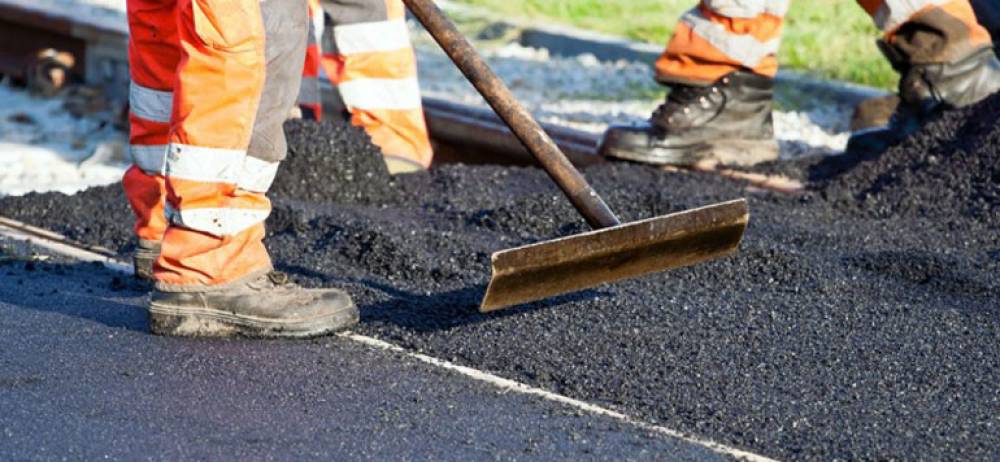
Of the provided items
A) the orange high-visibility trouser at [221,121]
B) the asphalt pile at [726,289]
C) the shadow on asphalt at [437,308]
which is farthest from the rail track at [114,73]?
the orange high-visibility trouser at [221,121]

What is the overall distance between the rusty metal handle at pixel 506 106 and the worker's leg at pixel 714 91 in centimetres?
196

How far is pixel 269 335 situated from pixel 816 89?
421 cm

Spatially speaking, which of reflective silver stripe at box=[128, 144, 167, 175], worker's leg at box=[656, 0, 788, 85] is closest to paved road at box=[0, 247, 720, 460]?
reflective silver stripe at box=[128, 144, 167, 175]

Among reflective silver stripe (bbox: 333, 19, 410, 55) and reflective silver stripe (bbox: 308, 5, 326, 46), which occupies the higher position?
reflective silver stripe (bbox: 333, 19, 410, 55)

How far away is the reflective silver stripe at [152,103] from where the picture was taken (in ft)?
13.3

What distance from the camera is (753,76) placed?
19.0 ft

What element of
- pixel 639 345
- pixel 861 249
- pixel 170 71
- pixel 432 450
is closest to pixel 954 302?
pixel 861 249

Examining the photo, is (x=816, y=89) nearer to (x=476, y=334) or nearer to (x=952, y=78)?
(x=952, y=78)

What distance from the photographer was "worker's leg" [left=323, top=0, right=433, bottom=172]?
5492 millimetres

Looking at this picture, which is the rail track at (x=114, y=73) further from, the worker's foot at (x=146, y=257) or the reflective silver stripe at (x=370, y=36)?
the worker's foot at (x=146, y=257)

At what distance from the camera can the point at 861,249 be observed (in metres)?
4.51

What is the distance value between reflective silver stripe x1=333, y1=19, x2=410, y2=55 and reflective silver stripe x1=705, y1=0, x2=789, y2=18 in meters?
1.15

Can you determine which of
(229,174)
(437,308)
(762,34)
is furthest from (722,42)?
(229,174)

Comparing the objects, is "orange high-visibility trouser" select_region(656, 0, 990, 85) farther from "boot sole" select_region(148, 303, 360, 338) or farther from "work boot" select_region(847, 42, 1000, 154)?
"boot sole" select_region(148, 303, 360, 338)
